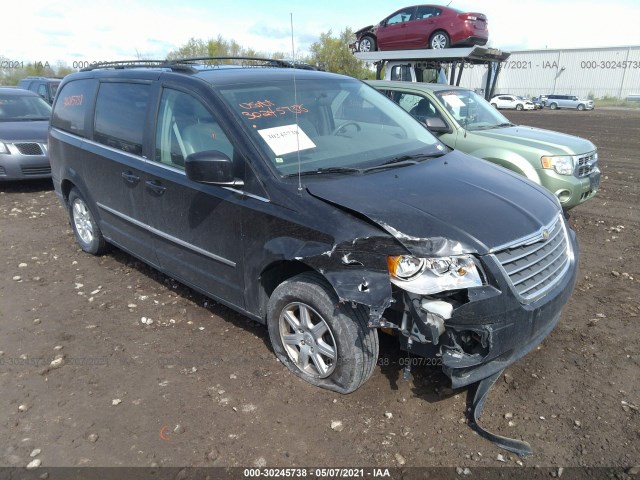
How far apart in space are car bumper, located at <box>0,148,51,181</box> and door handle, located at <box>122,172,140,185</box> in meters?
5.40

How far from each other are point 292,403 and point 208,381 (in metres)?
0.62

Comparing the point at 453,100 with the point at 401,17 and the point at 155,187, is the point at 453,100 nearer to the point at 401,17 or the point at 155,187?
the point at 155,187

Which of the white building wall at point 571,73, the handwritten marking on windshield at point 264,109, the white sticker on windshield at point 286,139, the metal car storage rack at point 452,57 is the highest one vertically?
the metal car storage rack at point 452,57

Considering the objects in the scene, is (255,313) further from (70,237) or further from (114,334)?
(70,237)

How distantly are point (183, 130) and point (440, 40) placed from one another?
10758mm

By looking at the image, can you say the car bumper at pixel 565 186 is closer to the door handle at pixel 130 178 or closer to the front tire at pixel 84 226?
the door handle at pixel 130 178

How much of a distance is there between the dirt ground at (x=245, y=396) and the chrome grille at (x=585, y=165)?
184 cm

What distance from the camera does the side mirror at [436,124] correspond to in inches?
250

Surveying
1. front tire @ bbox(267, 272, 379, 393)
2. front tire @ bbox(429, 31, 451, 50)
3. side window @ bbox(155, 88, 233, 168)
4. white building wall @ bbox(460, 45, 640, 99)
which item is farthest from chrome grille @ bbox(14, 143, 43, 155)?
white building wall @ bbox(460, 45, 640, 99)

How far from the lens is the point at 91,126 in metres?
4.71

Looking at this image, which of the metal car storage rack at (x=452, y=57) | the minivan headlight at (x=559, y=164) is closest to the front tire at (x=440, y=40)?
the metal car storage rack at (x=452, y=57)

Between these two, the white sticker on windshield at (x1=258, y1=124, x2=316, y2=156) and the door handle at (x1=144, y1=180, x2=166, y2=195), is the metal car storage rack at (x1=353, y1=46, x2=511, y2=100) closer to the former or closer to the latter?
the white sticker on windshield at (x1=258, y1=124, x2=316, y2=156)

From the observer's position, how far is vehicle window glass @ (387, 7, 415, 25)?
1335cm

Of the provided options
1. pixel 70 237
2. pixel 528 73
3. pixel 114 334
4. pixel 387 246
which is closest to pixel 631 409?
pixel 387 246
